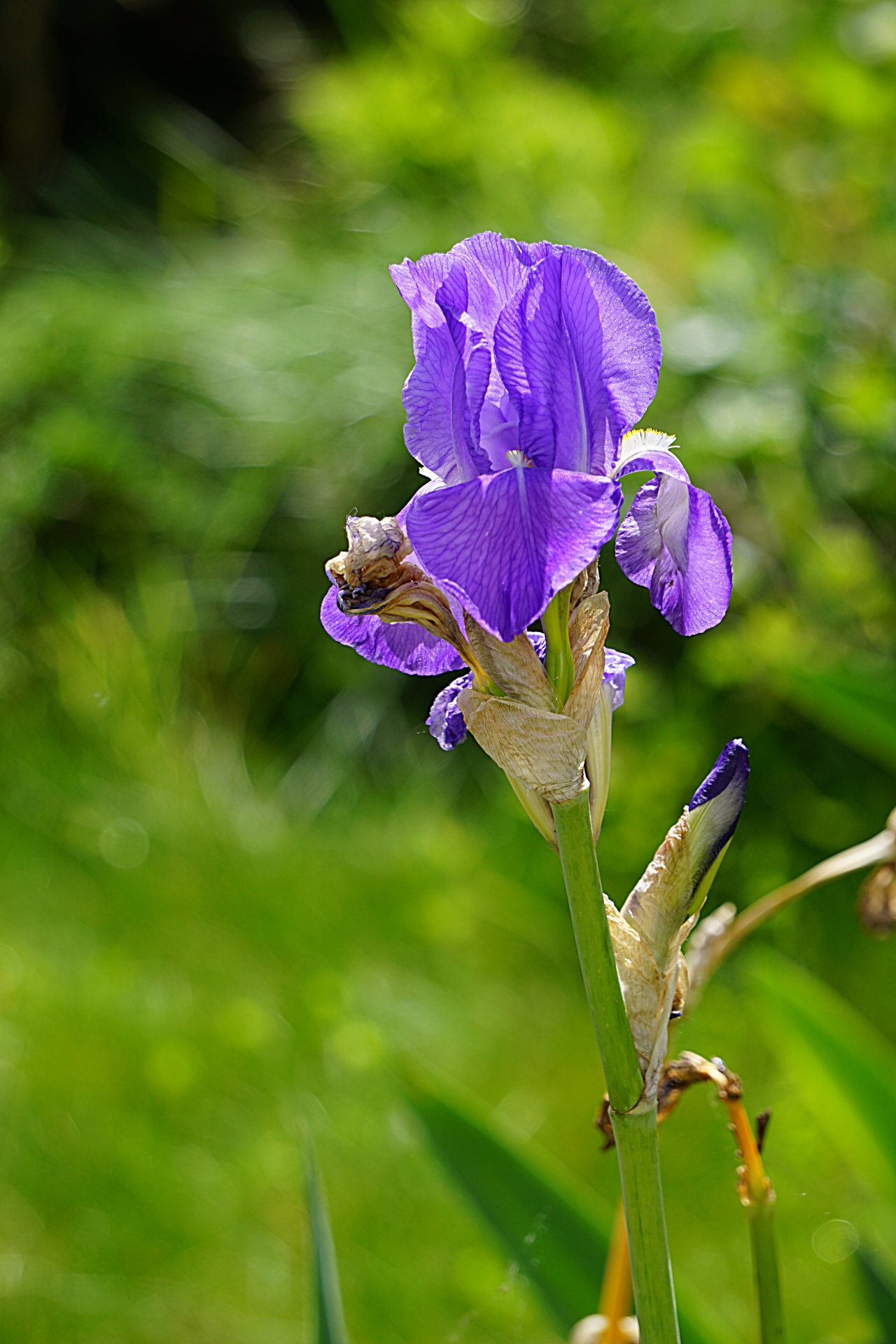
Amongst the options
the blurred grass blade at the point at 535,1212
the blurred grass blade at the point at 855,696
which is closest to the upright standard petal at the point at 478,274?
the blurred grass blade at the point at 535,1212

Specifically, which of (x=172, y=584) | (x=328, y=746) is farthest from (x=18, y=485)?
→ (x=328, y=746)

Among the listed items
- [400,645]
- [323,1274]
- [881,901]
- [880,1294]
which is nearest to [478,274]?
[400,645]

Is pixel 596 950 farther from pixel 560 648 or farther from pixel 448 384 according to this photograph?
pixel 448 384

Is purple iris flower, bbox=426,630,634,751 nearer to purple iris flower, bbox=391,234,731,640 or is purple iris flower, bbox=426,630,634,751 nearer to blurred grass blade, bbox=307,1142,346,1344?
purple iris flower, bbox=391,234,731,640

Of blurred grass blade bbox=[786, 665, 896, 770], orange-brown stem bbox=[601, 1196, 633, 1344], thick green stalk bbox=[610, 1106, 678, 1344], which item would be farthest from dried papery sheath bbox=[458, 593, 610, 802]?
blurred grass blade bbox=[786, 665, 896, 770]

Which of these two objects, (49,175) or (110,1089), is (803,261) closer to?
(110,1089)

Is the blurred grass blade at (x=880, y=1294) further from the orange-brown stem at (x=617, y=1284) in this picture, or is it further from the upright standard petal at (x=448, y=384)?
the upright standard petal at (x=448, y=384)

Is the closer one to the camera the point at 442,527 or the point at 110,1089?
the point at 442,527
